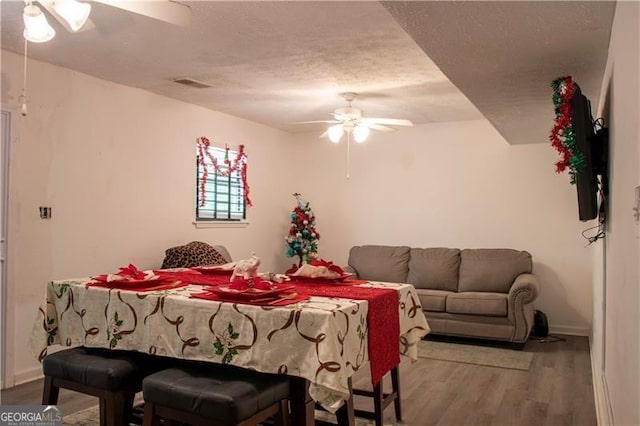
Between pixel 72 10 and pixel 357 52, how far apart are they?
2016mm

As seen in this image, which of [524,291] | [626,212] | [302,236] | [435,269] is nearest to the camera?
[626,212]

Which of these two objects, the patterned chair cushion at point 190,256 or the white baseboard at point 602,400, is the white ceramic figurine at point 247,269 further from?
the patterned chair cushion at point 190,256

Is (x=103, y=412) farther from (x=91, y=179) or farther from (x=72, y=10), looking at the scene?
(x=91, y=179)

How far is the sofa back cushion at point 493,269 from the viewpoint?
5402 mm

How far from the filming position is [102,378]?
7.58 ft

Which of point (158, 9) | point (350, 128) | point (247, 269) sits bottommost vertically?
point (247, 269)

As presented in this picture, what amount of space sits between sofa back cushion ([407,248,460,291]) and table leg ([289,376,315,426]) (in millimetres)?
3808

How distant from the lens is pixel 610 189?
2.44m

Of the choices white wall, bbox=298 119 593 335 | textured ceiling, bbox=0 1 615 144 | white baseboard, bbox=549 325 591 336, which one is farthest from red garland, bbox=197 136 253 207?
white baseboard, bbox=549 325 591 336

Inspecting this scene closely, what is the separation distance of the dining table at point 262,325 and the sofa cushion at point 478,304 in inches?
96.8

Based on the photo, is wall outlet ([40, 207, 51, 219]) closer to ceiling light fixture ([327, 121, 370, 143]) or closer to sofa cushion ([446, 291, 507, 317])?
ceiling light fixture ([327, 121, 370, 143])

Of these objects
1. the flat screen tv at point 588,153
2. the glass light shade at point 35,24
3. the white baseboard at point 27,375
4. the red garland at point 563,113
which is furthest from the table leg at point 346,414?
the white baseboard at point 27,375

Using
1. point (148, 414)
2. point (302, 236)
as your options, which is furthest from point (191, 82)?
point (148, 414)

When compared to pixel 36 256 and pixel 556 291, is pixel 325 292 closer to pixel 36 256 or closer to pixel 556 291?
pixel 36 256
